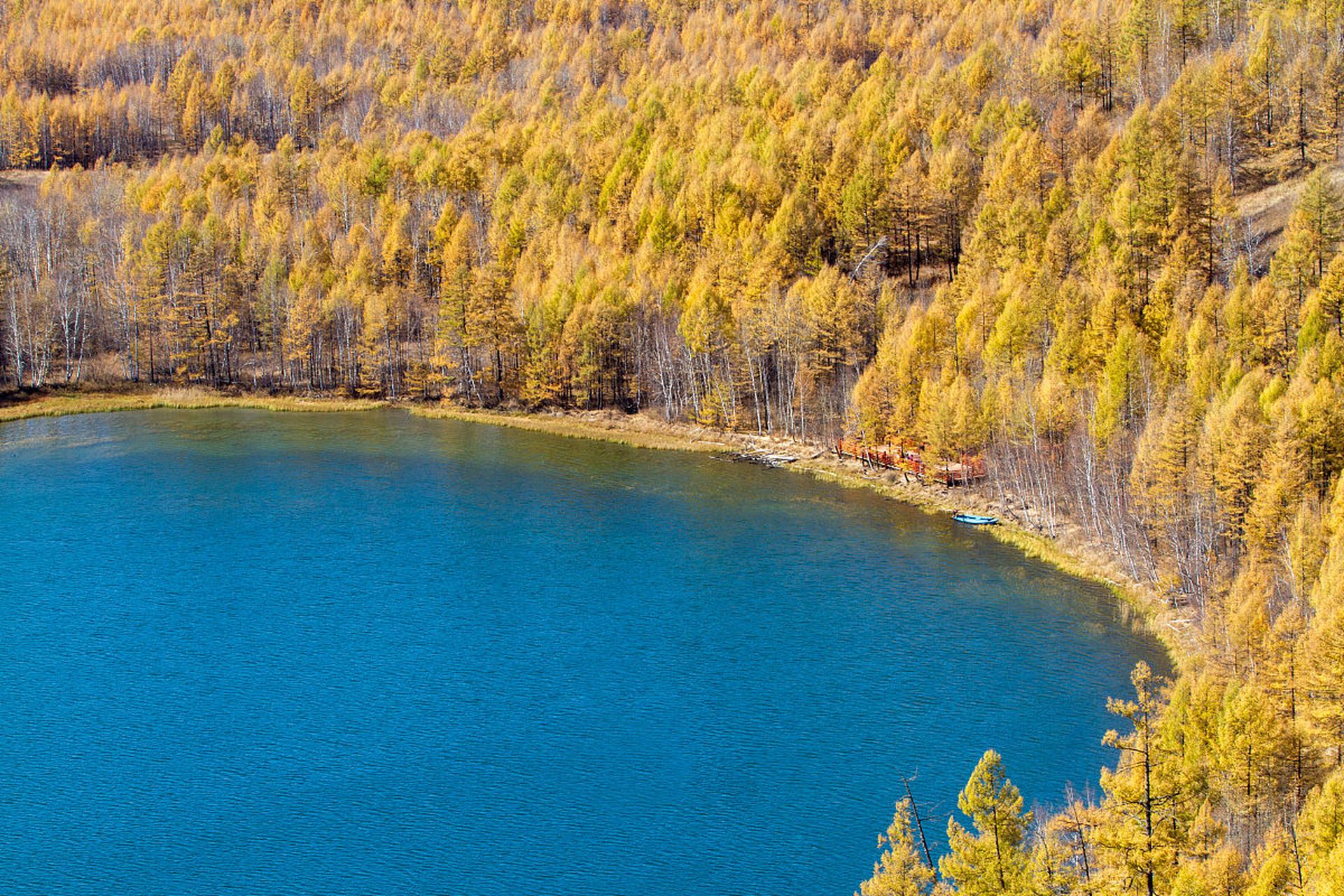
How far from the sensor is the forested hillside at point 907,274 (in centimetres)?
3244

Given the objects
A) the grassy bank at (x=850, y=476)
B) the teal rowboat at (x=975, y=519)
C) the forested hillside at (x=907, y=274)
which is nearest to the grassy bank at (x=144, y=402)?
the forested hillside at (x=907, y=274)

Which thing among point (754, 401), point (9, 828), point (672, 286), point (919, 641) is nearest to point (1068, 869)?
point (919, 641)

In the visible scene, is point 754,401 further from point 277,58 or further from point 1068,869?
point 277,58

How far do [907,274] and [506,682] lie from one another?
225 feet

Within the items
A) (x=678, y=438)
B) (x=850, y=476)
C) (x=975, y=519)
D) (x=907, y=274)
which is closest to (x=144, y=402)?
(x=678, y=438)

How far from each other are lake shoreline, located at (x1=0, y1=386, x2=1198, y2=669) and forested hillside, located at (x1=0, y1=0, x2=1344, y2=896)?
50.8 inches

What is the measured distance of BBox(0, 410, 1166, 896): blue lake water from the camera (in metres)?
32.3

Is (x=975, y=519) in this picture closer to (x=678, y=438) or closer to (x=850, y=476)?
(x=850, y=476)

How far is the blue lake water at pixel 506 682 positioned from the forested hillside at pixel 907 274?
21.4 ft

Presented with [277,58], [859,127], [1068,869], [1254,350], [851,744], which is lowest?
[851,744]

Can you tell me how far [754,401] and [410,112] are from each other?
9953cm

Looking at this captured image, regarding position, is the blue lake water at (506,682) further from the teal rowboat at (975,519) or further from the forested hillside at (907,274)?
the forested hillside at (907,274)

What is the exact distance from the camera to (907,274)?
Result: 102m

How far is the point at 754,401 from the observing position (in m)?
91.2
